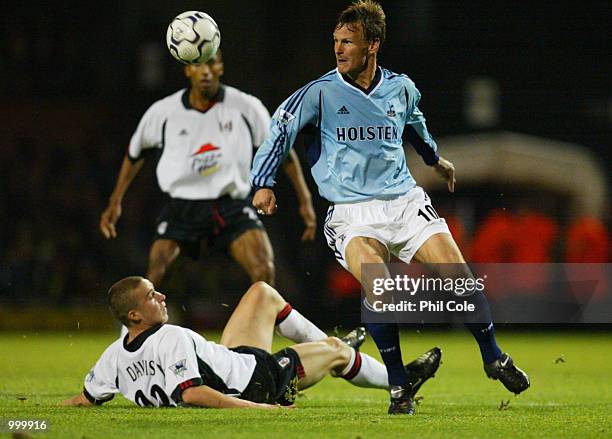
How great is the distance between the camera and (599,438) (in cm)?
500

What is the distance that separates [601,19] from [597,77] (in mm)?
800

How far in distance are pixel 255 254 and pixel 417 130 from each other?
2698 millimetres

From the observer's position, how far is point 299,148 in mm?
14836

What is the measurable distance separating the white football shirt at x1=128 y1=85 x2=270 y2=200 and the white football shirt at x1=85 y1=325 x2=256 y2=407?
3.34 m

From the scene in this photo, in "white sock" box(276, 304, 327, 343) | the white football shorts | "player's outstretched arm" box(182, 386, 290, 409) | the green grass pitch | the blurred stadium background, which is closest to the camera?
the green grass pitch

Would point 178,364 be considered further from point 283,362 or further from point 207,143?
point 207,143

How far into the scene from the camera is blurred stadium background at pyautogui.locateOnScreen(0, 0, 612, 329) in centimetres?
1452

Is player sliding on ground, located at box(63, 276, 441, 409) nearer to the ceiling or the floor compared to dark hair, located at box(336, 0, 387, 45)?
nearer to the floor

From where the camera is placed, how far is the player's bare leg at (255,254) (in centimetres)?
914

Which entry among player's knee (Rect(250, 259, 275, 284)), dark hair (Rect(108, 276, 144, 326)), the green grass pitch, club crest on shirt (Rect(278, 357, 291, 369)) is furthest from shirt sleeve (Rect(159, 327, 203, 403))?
player's knee (Rect(250, 259, 275, 284))

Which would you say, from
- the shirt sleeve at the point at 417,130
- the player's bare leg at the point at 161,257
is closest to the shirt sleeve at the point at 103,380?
the shirt sleeve at the point at 417,130

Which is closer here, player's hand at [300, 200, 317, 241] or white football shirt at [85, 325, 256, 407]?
white football shirt at [85, 325, 256, 407]

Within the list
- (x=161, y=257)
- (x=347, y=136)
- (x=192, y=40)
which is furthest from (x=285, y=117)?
(x=161, y=257)

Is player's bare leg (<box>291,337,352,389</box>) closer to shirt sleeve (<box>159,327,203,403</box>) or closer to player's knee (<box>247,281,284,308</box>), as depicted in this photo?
player's knee (<box>247,281,284,308</box>)
